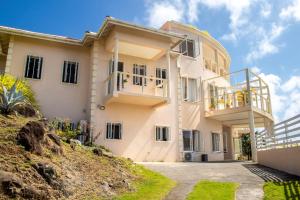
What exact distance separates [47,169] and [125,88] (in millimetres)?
10578

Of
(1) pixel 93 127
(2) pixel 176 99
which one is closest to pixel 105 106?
(1) pixel 93 127

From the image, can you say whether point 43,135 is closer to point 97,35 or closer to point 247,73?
point 97,35

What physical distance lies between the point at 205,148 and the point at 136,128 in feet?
19.5

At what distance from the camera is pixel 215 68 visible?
2480 centimetres

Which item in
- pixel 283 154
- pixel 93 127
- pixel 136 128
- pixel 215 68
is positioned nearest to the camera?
pixel 283 154

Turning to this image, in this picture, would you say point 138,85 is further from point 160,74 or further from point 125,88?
point 160,74

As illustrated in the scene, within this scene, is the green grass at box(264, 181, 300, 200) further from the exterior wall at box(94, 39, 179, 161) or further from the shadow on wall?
the exterior wall at box(94, 39, 179, 161)

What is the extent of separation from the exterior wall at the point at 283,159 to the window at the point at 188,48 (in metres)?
9.25

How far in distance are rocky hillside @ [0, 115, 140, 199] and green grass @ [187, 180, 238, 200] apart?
2129mm

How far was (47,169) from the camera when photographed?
304 inches

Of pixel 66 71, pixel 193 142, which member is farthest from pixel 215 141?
pixel 66 71

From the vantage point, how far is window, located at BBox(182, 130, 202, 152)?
19969mm

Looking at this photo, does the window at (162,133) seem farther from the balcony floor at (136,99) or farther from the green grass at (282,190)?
the green grass at (282,190)

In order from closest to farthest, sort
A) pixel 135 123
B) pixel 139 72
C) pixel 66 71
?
1. pixel 66 71
2. pixel 135 123
3. pixel 139 72
